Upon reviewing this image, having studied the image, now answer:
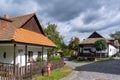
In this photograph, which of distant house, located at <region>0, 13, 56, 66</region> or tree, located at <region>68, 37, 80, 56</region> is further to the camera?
tree, located at <region>68, 37, 80, 56</region>

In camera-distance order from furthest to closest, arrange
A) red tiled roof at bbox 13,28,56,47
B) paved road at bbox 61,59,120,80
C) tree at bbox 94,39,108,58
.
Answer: tree at bbox 94,39,108,58 < red tiled roof at bbox 13,28,56,47 < paved road at bbox 61,59,120,80

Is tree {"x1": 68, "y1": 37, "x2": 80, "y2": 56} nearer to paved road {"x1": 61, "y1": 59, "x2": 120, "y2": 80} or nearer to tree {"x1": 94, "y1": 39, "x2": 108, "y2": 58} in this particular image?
tree {"x1": 94, "y1": 39, "x2": 108, "y2": 58}

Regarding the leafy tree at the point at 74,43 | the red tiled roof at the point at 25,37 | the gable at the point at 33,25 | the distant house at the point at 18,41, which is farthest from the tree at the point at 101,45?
the red tiled roof at the point at 25,37

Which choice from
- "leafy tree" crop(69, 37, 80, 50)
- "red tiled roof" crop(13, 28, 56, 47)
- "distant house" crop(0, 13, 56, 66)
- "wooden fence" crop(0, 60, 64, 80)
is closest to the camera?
"wooden fence" crop(0, 60, 64, 80)

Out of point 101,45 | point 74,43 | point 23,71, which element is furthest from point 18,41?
point 74,43

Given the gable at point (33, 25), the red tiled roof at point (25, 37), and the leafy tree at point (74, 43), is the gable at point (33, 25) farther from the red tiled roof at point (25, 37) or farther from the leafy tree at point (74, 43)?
the leafy tree at point (74, 43)

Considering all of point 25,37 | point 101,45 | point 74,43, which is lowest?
point 101,45

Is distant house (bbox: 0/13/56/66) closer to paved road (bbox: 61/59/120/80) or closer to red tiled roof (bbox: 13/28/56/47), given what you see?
red tiled roof (bbox: 13/28/56/47)

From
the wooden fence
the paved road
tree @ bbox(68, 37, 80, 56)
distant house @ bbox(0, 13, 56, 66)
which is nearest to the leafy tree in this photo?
tree @ bbox(68, 37, 80, 56)

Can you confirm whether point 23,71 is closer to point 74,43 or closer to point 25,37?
point 25,37

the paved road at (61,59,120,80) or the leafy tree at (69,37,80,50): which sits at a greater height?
the leafy tree at (69,37,80,50)

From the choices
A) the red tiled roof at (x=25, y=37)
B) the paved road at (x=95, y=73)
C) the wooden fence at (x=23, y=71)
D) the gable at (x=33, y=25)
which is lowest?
the paved road at (x=95, y=73)

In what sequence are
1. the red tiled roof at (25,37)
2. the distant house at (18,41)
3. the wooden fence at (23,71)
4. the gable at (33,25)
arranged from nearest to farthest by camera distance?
1. the wooden fence at (23,71)
2. the distant house at (18,41)
3. the red tiled roof at (25,37)
4. the gable at (33,25)

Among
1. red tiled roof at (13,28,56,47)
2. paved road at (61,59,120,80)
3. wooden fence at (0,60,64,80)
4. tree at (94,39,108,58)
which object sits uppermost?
red tiled roof at (13,28,56,47)
